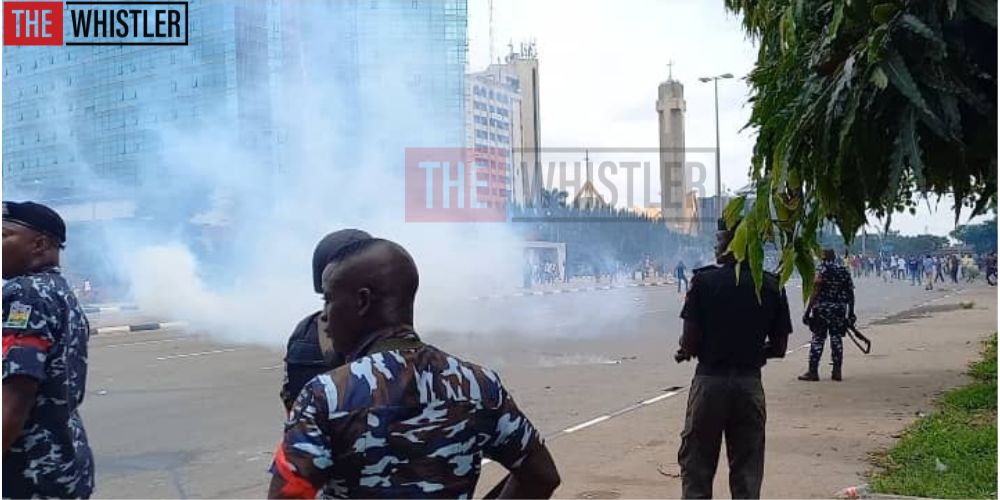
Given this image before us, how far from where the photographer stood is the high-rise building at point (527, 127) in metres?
11.7

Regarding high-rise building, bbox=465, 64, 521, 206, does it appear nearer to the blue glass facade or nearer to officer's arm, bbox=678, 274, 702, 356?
the blue glass facade

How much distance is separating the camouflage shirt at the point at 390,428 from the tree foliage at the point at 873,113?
73 centimetres

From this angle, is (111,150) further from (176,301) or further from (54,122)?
(176,301)

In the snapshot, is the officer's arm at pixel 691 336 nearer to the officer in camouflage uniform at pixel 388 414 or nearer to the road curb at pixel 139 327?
the officer in camouflage uniform at pixel 388 414

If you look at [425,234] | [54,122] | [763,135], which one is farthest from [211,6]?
[763,135]

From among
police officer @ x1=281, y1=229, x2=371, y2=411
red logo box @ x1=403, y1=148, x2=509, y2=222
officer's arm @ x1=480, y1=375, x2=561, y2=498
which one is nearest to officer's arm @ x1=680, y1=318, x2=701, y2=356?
police officer @ x1=281, y1=229, x2=371, y2=411

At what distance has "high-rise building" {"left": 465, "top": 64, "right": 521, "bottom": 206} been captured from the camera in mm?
11945

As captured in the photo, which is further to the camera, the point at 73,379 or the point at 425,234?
the point at 425,234

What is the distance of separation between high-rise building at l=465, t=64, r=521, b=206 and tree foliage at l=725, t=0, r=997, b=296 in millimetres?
9771

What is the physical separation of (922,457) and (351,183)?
8.62 metres

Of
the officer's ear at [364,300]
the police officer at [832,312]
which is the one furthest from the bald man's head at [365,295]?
the police officer at [832,312]

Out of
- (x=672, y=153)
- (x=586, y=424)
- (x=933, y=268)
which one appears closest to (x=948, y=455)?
(x=586, y=424)

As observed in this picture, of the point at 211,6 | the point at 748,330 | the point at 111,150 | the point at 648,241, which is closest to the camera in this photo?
the point at 748,330

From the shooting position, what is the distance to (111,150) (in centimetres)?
1195
